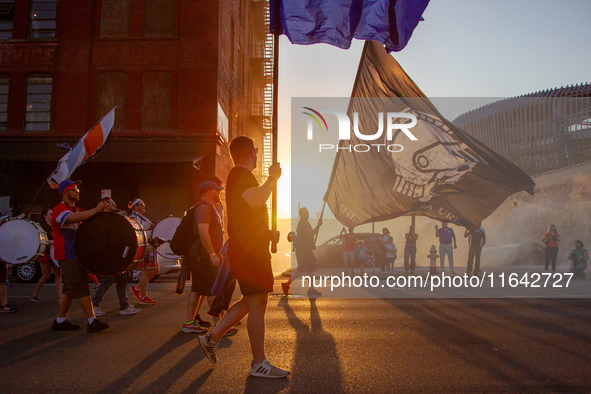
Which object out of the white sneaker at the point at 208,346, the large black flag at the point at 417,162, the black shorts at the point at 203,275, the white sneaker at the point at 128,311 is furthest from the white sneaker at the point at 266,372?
the large black flag at the point at 417,162

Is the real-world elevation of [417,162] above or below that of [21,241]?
above

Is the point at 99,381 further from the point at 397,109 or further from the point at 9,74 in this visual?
the point at 9,74

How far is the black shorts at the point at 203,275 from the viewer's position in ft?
19.2

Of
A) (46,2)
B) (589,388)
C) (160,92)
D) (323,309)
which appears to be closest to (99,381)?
(589,388)

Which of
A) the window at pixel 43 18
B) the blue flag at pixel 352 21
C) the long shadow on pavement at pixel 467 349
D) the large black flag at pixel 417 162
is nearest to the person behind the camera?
the long shadow on pavement at pixel 467 349

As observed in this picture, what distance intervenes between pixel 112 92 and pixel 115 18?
11.1 feet

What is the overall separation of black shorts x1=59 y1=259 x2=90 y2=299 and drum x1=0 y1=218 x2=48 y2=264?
105 inches

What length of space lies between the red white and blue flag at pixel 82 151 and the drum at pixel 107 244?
8.35 ft

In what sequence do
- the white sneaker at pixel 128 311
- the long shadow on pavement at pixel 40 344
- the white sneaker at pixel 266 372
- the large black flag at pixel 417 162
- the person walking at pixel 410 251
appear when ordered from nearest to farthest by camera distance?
1. the white sneaker at pixel 266 372
2. the long shadow on pavement at pixel 40 344
3. the white sneaker at pixel 128 311
4. the large black flag at pixel 417 162
5. the person walking at pixel 410 251

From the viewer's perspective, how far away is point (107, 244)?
608cm

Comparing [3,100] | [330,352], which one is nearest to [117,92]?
[3,100]

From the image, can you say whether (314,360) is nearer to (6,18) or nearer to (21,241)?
(21,241)

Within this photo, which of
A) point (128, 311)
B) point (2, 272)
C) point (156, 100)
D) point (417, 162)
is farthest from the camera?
point (156, 100)

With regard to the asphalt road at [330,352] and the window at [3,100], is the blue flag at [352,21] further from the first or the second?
the window at [3,100]
